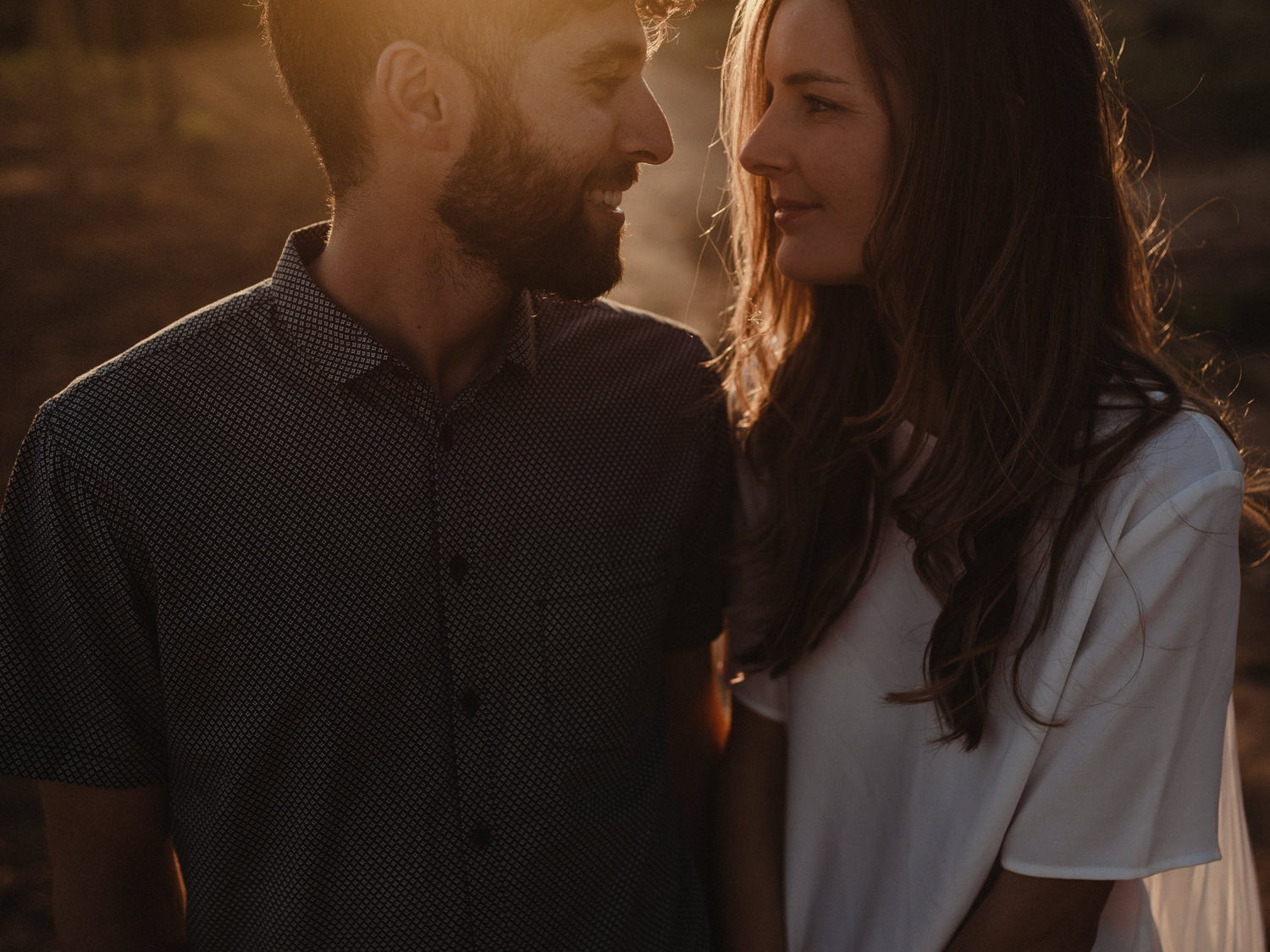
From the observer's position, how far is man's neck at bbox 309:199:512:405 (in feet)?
6.14

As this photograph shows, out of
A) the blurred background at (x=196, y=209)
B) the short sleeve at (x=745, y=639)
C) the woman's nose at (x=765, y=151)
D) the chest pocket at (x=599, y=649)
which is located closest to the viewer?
the chest pocket at (x=599, y=649)

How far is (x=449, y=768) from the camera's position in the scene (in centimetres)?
176

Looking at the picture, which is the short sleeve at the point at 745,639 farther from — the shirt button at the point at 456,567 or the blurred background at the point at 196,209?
the blurred background at the point at 196,209

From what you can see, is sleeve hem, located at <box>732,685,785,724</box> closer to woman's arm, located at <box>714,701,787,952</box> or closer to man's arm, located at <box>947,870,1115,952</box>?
woman's arm, located at <box>714,701,787,952</box>

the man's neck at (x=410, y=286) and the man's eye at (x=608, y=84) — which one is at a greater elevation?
the man's eye at (x=608, y=84)

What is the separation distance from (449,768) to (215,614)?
17.7 inches

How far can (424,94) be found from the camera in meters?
1.82

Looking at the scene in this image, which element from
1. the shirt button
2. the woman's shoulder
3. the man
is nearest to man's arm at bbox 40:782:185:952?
the man

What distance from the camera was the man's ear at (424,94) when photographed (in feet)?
5.91

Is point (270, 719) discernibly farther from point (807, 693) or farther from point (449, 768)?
point (807, 693)

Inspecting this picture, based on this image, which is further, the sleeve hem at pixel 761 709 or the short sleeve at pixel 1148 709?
the sleeve hem at pixel 761 709

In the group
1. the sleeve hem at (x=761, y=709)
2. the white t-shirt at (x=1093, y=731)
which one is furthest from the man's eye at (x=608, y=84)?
the sleeve hem at (x=761, y=709)

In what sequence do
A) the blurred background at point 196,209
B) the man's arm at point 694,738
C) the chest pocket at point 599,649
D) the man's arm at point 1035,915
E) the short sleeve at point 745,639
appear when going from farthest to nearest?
the blurred background at point 196,209 → the man's arm at point 694,738 → the short sleeve at point 745,639 → the chest pocket at point 599,649 → the man's arm at point 1035,915

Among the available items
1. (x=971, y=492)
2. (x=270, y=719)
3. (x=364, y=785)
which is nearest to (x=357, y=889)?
(x=364, y=785)
